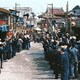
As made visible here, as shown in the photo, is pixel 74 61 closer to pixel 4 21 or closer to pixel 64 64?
pixel 64 64

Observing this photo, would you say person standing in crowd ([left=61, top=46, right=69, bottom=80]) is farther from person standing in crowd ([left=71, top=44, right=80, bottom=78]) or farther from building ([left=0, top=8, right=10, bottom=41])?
building ([left=0, top=8, right=10, bottom=41])

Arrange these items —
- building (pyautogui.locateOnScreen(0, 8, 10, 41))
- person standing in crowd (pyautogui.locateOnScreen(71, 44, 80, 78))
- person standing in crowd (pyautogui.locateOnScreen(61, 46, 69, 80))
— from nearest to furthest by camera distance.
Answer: person standing in crowd (pyautogui.locateOnScreen(61, 46, 69, 80))
person standing in crowd (pyautogui.locateOnScreen(71, 44, 80, 78))
building (pyautogui.locateOnScreen(0, 8, 10, 41))

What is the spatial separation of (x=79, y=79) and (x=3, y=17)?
1482 inches

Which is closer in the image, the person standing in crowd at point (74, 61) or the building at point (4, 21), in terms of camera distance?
the person standing in crowd at point (74, 61)

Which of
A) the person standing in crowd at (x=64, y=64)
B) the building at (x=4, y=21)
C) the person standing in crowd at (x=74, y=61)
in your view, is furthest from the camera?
the building at (x=4, y=21)

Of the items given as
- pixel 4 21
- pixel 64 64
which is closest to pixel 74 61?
pixel 64 64

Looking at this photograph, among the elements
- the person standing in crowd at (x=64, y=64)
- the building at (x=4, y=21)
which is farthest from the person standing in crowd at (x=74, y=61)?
the building at (x=4, y=21)

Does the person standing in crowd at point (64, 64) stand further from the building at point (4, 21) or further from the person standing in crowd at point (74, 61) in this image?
the building at point (4, 21)

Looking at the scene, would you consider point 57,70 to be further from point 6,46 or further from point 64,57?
point 6,46

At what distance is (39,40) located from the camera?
70.9 metres

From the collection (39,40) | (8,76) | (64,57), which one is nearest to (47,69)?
(8,76)

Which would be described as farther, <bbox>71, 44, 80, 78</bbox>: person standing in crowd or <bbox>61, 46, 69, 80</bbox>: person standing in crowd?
<bbox>71, 44, 80, 78</bbox>: person standing in crowd

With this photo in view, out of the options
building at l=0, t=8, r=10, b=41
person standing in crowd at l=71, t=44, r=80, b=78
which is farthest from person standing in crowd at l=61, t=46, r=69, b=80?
building at l=0, t=8, r=10, b=41

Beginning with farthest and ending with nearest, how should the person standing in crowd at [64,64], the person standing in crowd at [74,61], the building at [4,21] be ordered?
the building at [4,21]
the person standing in crowd at [74,61]
the person standing in crowd at [64,64]
